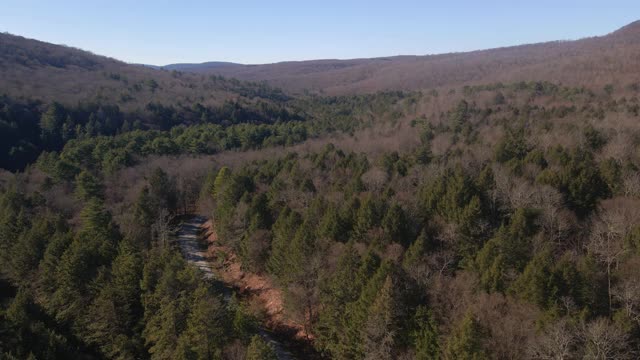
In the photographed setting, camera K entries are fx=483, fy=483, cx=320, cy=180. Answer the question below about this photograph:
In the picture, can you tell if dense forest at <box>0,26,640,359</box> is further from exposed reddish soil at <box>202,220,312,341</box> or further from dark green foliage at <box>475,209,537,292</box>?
exposed reddish soil at <box>202,220,312,341</box>

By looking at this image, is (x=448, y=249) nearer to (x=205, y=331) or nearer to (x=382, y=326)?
(x=382, y=326)

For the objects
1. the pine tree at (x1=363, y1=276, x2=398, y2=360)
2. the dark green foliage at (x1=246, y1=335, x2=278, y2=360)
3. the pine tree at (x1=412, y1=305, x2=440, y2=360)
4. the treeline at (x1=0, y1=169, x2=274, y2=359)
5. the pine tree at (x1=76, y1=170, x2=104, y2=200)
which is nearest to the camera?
the dark green foliage at (x1=246, y1=335, x2=278, y2=360)

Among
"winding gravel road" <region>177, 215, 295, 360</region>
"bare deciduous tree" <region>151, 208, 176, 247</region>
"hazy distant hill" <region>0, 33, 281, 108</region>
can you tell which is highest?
"hazy distant hill" <region>0, 33, 281, 108</region>

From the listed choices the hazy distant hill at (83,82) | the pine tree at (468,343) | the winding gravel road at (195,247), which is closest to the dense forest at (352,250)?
the pine tree at (468,343)

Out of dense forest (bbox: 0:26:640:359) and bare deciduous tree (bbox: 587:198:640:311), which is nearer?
dense forest (bbox: 0:26:640:359)

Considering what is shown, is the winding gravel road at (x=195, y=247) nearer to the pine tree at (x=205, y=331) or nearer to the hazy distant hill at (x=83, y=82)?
the pine tree at (x=205, y=331)

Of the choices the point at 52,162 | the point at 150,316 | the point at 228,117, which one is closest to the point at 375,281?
the point at 150,316

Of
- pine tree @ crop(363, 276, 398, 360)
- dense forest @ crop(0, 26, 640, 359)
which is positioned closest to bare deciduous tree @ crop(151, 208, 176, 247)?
dense forest @ crop(0, 26, 640, 359)
